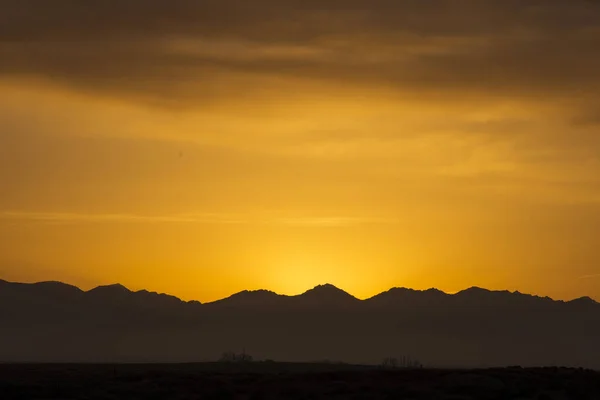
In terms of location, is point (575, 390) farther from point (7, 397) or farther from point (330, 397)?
point (7, 397)

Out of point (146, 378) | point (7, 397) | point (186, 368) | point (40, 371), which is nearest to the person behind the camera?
point (7, 397)

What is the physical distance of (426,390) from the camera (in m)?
67.6

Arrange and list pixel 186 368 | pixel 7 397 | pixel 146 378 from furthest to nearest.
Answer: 1. pixel 186 368
2. pixel 146 378
3. pixel 7 397

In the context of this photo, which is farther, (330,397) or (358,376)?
(358,376)

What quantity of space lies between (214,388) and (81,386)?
801cm

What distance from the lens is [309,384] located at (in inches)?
2719

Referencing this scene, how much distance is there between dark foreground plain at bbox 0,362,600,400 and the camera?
219 feet

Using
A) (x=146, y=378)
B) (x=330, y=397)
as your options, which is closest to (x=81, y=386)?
(x=146, y=378)

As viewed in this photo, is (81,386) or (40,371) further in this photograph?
(40,371)

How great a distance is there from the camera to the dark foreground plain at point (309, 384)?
6688 cm

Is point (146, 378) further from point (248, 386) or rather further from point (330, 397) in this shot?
point (330, 397)

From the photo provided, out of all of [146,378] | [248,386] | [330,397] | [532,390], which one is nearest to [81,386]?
[146,378]

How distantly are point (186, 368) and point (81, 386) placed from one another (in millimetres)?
15562

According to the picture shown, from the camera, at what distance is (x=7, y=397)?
65.6m
